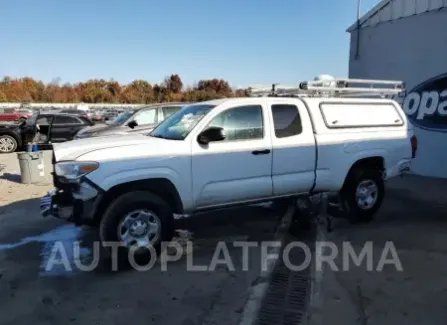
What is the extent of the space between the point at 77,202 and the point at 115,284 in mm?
971

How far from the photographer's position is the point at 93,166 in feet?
14.7

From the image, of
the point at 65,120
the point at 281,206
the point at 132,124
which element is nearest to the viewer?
the point at 281,206

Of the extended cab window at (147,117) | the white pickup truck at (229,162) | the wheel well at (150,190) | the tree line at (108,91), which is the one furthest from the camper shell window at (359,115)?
the tree line at (108,91)

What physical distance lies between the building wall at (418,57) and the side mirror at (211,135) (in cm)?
683

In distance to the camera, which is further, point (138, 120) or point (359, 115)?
point (138, 120)

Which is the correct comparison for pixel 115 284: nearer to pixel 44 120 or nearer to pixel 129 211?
pixel 129 211

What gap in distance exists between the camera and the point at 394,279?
4.39 metres

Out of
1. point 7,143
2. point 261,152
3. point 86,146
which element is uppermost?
point 86,146

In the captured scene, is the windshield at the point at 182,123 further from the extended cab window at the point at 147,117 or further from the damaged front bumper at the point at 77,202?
the extended cab window at the point at 147,117

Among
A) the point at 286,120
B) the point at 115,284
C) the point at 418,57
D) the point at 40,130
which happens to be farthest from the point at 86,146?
the point at 40,130

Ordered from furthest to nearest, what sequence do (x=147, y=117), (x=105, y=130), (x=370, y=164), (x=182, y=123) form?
(x=147, y=117) < (x=105, y=130) < (x=370, y=164) < (x=182, y=123)

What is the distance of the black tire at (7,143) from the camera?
50.5 feet

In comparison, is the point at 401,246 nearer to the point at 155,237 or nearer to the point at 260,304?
the point at 260,304

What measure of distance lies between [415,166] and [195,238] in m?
6.85
